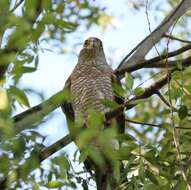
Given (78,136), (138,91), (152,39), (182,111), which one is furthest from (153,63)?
(78,136)

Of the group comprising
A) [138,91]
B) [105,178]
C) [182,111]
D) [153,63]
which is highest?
[138,91]

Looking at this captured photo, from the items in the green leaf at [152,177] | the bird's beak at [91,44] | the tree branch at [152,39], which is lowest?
the green leaf at [152,177]

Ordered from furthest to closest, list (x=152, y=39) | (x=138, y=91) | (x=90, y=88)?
(x=90, y=88) → (x=152, y=39) → (x=138, y=91)

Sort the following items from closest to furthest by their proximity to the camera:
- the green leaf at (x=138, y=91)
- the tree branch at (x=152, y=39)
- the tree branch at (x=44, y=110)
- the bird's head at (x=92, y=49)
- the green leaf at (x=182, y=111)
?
the tree branch at (x=44, y=110)
the green leaf at (x=138, y=91)
the green leaf at (x=182, y=111)
the tree branch at (x=152, y=39)
the bird's head at (x=92, y=49)

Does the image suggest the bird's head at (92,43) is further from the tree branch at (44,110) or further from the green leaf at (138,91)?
the tree branch at (44,110)

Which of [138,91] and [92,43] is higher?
[138,91]

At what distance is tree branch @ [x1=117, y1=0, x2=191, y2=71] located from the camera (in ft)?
12.6

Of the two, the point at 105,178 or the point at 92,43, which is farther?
the point at 92,43

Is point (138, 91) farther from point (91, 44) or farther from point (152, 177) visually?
point (91, 44)

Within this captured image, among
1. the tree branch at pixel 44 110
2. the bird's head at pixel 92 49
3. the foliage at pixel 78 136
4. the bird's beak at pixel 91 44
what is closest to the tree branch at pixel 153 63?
the foliage at pixel 78 136

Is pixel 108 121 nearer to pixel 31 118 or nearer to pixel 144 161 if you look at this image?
pixel 144 161

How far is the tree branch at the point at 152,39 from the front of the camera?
3855 mm

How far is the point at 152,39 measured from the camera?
3934 mm

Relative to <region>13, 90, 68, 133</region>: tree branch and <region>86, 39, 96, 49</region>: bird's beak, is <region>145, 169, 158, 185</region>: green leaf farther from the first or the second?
<region>86, 39, 96, 49</region>: bird's beak
